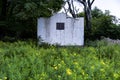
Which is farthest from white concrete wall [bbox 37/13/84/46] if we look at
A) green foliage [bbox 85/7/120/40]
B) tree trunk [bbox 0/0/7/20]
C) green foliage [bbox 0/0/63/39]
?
green foliage [bbox 85/7/120/40]

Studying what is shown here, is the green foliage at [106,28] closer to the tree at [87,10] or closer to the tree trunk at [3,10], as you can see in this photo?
the tree at [87,10]

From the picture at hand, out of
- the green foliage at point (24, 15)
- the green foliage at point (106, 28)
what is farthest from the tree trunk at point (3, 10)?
the green foliage at point (106, 28)

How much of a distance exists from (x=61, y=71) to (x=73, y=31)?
518 inches

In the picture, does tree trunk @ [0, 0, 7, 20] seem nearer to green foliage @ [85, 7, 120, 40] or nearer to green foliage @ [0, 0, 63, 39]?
green foliage @ [0, 0, 63, 39]

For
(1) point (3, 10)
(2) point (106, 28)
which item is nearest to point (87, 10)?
(2) point (106, 28)

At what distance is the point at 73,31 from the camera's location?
65.2 feet

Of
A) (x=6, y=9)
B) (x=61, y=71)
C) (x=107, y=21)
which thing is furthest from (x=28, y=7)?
(x=61, y=71)

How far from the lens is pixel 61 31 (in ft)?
64.3

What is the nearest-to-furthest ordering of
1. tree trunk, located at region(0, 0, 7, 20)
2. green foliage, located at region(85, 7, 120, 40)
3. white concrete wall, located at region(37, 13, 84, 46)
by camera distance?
white concrete wall, located at region(37, 13, 84, 46) → tree trunk, located at region(0, 0, 7, 20) → green foliage, located at region(85, 7, 120, 40)

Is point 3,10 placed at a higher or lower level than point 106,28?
higher

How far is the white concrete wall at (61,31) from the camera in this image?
19.6 metres

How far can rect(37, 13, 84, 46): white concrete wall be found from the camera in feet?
64.2

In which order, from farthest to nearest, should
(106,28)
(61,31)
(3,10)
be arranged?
(106,28) < (3,10) < (61,31)

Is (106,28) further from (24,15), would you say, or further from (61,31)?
(24,15)
